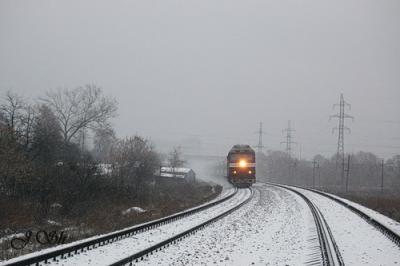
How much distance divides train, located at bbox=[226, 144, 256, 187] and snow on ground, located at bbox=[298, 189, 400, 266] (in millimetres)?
25016

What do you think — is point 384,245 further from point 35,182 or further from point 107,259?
point 35,182

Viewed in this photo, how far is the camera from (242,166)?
43938mm

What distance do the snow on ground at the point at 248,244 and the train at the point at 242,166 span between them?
25.6 meters

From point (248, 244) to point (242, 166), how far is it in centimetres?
3247

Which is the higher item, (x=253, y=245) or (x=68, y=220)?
(x=253, y=245)

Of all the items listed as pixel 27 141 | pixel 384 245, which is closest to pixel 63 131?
pixel 27 141

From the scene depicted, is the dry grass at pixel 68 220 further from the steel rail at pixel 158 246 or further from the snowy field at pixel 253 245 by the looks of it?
the steel rail at pixel 158 246

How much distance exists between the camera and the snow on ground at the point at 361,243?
9.99 meters

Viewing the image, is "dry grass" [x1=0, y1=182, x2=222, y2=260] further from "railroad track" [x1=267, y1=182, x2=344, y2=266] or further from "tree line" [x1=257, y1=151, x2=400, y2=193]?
"tree line" [x1=257, y1=151, x2=400, y2=193]

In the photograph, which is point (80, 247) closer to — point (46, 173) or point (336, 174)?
point (46, 173)

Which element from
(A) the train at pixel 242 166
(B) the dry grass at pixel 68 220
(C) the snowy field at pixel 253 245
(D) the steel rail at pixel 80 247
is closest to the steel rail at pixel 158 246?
(C) the snowy field at pixel 253 245

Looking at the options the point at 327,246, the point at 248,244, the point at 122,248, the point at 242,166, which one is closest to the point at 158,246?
the point at 122,248

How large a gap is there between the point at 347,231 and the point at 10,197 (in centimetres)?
1320

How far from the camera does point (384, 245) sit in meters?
12.1
